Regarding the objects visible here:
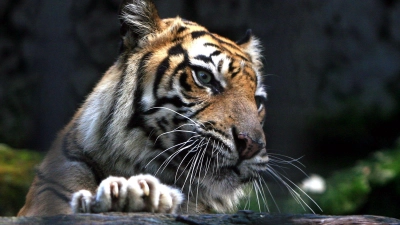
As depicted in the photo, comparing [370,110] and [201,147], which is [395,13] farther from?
[201,147]

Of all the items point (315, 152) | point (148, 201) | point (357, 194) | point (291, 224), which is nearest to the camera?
point (291, 224)

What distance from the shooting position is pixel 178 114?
6.88 feet

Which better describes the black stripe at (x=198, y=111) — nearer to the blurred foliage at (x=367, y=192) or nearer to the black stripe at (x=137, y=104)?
the black stripe at (x=137, y=104)

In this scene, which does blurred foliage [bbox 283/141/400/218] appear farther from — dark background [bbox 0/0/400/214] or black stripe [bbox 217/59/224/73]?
black stripe [bbox 217/59/224/73]

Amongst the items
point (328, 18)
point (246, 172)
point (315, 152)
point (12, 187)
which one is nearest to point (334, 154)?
point (315, 152)

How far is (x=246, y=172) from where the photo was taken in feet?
6.79

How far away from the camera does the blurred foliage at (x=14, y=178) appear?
12.0 feet

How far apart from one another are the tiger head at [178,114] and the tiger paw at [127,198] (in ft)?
1.16

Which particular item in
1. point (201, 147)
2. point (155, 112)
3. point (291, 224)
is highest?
point (155, 112)

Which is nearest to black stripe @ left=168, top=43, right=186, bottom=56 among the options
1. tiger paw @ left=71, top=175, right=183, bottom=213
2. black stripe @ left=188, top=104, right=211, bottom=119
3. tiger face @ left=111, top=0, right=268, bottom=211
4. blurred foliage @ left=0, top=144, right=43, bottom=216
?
tiger face @ left=111, top=0, right=268, bottom=211

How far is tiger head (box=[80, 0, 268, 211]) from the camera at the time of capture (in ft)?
6.68

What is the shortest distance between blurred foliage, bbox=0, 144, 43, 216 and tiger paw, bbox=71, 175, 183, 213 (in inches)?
84.5

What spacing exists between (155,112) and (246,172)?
39 cm

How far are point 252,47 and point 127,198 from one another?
132 centimetres
